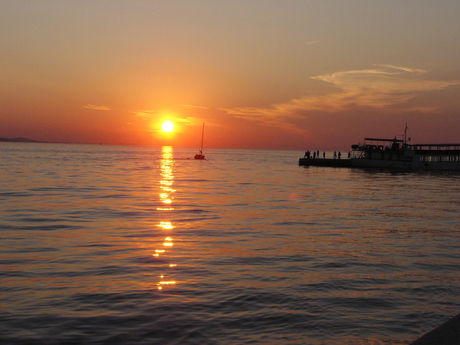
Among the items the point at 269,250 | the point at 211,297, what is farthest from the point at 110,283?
the point at 269,250

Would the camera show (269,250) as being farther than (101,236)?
No

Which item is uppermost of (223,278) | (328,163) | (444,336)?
(328,163)

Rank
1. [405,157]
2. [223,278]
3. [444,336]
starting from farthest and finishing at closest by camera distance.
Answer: [405,157], [223,278], [444,336]

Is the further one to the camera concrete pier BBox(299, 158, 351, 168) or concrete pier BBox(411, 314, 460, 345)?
concrete pier BBox(299, 158, 351, 168)

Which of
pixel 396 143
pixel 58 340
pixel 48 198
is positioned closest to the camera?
pixel 58 340

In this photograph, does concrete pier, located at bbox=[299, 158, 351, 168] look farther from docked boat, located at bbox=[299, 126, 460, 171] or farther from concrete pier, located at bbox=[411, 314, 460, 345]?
concrete pier, located at bbox=[411, 314, 460, 345]

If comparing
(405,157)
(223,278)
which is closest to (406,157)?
(405,157)

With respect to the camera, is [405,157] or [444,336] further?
[405,157]

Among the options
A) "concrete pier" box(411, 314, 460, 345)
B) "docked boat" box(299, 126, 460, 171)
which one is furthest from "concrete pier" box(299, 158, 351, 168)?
"concrete pier" box(411, 314, 460, 345)

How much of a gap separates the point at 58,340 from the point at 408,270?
11.4m

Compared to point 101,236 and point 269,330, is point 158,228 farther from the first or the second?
point 269,330

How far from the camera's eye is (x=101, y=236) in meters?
20.2

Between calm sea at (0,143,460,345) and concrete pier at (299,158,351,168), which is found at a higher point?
concrete pier at (299,158,351,168)

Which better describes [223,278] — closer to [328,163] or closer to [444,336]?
[444,336]
